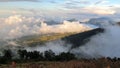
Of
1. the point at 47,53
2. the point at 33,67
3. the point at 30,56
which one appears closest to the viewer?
the point at 33,67

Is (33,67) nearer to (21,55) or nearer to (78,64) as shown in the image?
(78,64)

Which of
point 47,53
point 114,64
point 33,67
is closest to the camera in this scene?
point 33,67

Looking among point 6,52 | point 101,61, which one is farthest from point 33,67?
point 6,52

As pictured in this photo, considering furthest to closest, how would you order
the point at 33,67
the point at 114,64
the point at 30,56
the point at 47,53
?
the point at 47,53 → the point at 30,56 → the point at 114,64 → the point at 33,67

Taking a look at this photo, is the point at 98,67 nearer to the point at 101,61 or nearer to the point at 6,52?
the point at 101,61

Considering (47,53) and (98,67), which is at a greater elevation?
(98,67)

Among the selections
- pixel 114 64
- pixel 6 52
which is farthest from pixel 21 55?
pixel 114 64

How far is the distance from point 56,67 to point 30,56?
490 ft

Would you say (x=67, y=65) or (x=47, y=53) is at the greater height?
(x=67, y=65)

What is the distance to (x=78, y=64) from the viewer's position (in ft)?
65.4

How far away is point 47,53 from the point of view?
588 ft

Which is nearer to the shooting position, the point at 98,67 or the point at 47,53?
the point at 98,67

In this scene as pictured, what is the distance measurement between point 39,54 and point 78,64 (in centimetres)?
15085

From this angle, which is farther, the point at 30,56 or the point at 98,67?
the point at 30,56
